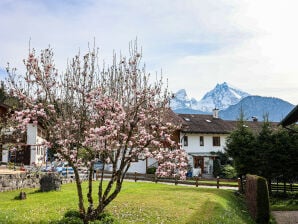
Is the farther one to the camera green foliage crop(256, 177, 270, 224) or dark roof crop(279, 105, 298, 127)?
dark roof crop(279, 105, 298, 127)

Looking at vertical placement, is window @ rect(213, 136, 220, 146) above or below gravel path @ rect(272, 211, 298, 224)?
above

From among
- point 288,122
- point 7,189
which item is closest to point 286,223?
point 288,122

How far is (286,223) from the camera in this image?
19.1 meters

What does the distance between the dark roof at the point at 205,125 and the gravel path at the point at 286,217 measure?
112 ft

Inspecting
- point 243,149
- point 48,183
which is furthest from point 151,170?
Answer: point 48,183

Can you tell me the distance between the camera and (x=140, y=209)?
1964 centimetres

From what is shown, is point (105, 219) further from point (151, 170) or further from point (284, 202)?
point (151, 170)

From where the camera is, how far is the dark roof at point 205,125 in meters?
58.6

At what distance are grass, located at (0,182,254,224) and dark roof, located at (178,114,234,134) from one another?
106ft

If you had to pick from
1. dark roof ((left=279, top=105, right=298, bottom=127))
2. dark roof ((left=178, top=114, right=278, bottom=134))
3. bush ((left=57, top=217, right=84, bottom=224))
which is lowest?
bush ((left=57, top=217, right=84, bottom=224))

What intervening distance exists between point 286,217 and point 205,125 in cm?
3996

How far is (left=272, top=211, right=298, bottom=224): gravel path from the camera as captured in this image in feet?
64.4

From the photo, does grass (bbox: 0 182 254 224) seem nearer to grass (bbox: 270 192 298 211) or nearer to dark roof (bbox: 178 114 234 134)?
grass (bbox: 270 192 298 211)

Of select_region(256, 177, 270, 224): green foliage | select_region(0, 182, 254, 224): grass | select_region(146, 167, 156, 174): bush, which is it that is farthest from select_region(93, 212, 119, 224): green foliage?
select_region(146, 167, 156, 174): bush
